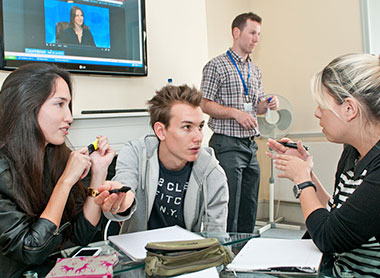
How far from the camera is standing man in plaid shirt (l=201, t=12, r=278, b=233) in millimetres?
2857

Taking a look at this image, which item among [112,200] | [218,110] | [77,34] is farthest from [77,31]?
[112,200]

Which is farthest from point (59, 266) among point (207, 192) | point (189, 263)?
point (207, 192)

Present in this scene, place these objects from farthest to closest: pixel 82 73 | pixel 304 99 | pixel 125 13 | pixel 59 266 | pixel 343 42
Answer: pixel 304 99 → pixel 343 42 → pixel 125 13 → pixel 82 73 → pixel 59 266

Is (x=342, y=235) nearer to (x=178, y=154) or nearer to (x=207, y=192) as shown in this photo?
(x=207, y=192)

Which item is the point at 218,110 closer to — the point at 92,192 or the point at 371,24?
the point at 92,192

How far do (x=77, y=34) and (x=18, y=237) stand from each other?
5.75 ft

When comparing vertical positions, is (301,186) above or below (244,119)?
below

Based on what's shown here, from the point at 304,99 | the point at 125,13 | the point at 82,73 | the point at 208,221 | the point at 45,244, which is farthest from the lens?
the point at 304,99

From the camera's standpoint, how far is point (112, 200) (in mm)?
1362

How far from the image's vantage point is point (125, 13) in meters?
2.75

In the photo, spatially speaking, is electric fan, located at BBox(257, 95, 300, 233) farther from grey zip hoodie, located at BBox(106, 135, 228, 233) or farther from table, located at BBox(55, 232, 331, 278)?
A: table, located at BBox(55, 232, 331, 278)

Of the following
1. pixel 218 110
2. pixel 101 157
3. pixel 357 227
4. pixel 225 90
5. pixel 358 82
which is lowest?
pixel 357 227

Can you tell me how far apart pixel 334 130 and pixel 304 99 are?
2.83 meters

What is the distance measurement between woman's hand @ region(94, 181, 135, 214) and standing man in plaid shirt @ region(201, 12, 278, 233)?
1.49 metres
